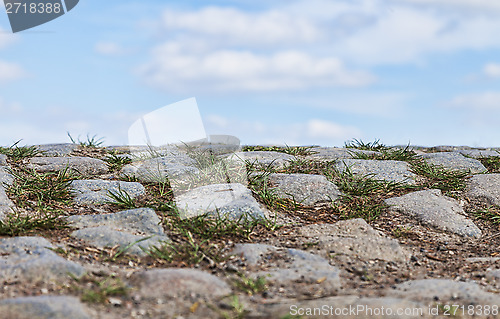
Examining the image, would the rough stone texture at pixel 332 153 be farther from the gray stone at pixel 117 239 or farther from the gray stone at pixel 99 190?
the gray stone at pixel 117 239

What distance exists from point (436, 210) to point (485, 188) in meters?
0.90

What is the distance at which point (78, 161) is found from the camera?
16.5 ft

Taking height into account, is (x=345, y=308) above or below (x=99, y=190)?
below

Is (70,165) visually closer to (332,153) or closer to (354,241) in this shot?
(332,153)

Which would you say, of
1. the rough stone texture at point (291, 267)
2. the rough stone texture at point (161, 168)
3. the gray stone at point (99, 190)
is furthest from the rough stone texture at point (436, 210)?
the gray stone at point (99, 190)

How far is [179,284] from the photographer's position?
249 cm

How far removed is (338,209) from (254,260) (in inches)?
48.5

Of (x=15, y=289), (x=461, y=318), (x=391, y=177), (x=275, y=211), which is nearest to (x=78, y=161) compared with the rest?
(x=275, y=211)

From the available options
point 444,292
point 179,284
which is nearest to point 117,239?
point 179,284

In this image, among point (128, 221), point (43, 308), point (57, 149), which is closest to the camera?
point (43, 308)

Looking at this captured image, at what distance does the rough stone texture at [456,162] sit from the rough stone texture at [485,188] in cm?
31

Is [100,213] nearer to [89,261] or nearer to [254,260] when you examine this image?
[89,261]

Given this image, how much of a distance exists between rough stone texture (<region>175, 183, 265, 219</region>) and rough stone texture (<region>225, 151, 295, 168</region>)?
0.80 metres

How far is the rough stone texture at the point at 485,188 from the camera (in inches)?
175
